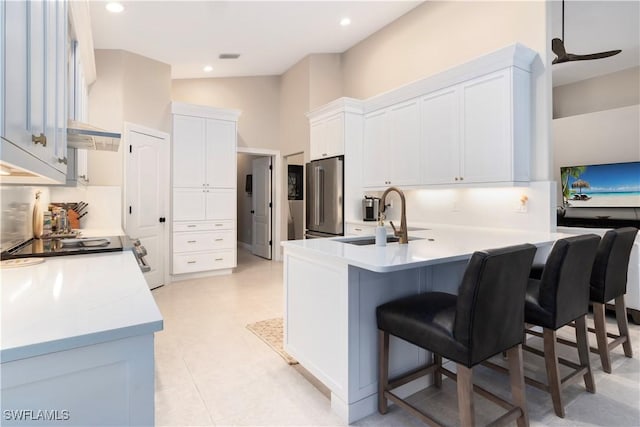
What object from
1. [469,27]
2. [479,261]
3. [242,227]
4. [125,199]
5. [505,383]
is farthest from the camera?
[242,227]

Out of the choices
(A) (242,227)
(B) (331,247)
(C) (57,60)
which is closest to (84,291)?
(C) (57,60)

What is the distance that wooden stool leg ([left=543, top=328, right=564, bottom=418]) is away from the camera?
1845 mm

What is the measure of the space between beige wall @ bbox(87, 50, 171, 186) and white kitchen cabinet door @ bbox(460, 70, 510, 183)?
13.0ft

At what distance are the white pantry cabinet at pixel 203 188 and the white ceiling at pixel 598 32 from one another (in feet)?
14.8

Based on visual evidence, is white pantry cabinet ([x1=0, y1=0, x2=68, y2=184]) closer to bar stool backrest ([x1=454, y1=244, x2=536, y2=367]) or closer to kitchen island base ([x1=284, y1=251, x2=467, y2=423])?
kitchen island base ([x1=284, y1=251, x2=467, y2=423])

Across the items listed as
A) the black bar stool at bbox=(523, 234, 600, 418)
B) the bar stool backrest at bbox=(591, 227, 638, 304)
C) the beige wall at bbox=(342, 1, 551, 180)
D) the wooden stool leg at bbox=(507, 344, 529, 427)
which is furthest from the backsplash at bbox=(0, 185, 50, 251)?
the beige wall at bbox=(342, 1, 551, 180)

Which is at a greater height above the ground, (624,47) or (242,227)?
(624,47)

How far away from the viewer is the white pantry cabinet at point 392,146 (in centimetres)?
393

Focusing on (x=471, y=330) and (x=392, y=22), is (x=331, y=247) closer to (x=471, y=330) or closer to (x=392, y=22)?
(x=471, y=330)

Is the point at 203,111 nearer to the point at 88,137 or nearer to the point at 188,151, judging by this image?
the point at 188,151

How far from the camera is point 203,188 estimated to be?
511 centimetres

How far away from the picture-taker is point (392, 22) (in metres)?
4.62

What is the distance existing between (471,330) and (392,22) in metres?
4.44

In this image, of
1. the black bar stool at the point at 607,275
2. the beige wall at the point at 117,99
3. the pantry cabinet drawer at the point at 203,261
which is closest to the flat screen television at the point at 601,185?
the black bar stool at the point at 607,275
